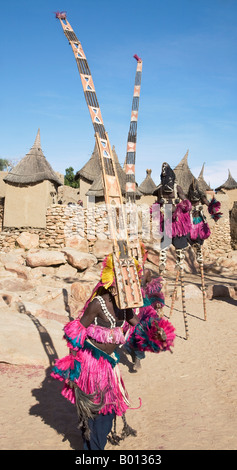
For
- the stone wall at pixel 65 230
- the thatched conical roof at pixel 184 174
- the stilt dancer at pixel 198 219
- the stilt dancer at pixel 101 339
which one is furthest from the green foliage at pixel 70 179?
the stilt dancer at pixel 101 339

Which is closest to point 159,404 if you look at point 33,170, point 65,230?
point 65,230

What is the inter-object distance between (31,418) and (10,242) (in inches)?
534

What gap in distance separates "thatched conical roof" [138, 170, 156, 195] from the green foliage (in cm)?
1515

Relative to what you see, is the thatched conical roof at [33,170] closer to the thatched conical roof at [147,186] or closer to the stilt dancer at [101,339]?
the thatched conical roof at [147,186]

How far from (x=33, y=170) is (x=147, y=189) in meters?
12.1

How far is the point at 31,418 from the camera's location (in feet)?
13.7

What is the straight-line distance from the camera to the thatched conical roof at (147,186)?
27.6 metres

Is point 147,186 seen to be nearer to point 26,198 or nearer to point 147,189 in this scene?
point 147,189

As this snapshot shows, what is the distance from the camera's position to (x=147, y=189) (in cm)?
2778

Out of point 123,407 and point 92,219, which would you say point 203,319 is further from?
point 92,219

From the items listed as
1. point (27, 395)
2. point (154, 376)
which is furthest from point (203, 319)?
point (27, 395)

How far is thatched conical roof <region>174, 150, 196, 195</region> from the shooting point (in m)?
25.7

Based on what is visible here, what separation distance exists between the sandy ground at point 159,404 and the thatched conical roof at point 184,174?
64.7ft

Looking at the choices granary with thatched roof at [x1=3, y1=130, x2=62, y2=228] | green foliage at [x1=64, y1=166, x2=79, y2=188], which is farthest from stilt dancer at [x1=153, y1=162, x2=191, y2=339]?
green foliage at [x1=64, y1=166, x2=79, y2=188]
